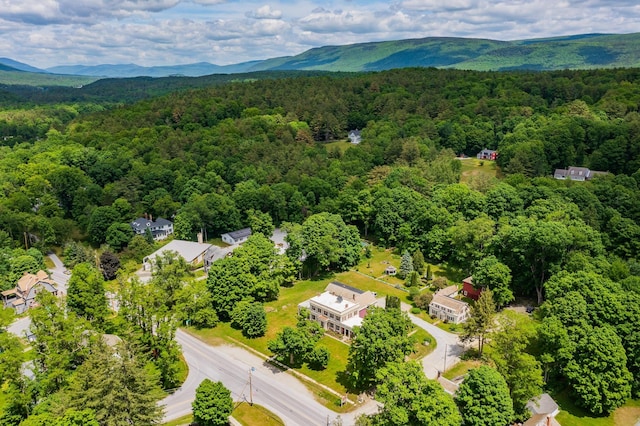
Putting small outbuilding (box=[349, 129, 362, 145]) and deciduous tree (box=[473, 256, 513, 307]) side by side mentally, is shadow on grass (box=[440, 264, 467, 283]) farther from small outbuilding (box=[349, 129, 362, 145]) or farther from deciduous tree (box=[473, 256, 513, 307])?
small outbuilding (box=[349, 129, 362, 145])

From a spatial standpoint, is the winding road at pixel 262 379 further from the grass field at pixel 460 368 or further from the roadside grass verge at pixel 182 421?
the grass field at pixel 460 368

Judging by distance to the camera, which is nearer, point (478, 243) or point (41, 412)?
point (41, 412)

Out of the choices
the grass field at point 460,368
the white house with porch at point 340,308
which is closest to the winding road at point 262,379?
the grass field at point 460,368

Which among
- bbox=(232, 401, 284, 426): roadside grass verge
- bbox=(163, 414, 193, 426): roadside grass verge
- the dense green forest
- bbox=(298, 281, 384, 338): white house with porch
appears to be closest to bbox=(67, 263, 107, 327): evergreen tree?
the dense green forest

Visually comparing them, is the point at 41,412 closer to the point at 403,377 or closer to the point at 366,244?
the point at 403,377

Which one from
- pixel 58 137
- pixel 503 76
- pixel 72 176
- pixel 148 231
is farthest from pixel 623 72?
pixel 58 137
